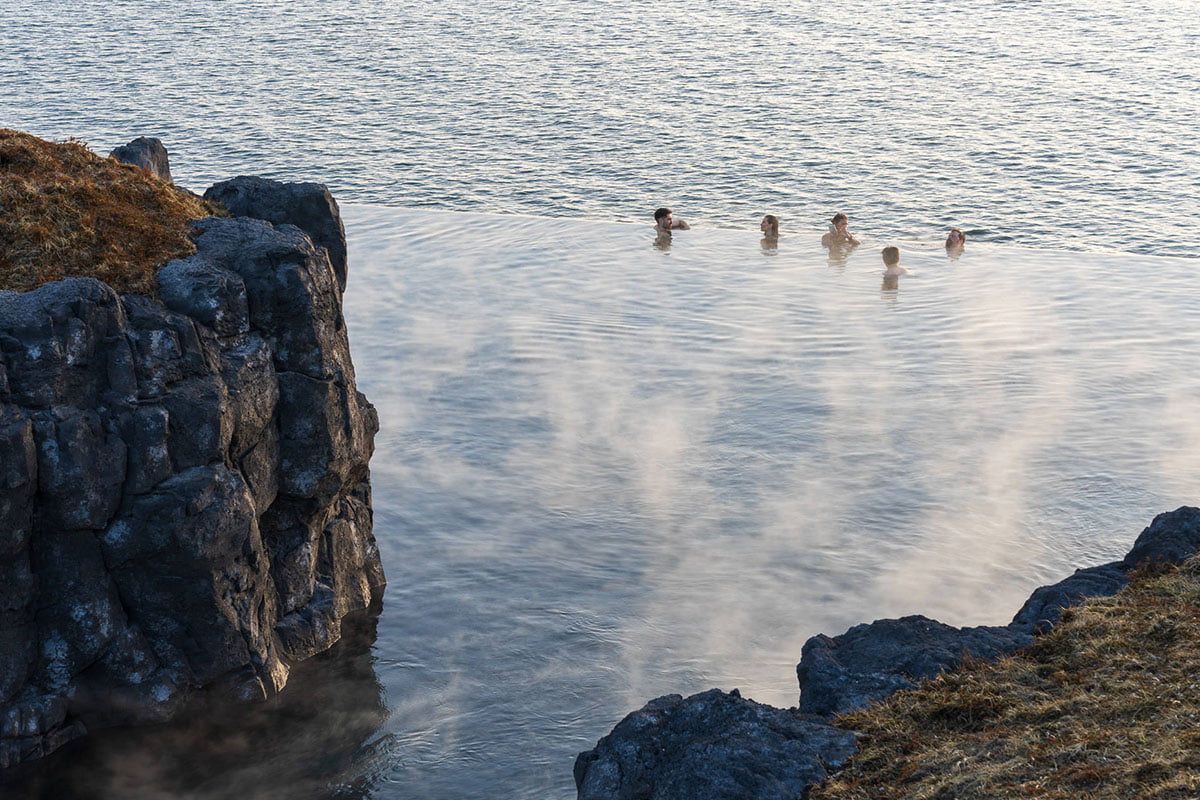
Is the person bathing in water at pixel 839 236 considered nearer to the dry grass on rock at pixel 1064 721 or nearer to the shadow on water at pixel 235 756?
the dry grass on rock at pixel 1064 721

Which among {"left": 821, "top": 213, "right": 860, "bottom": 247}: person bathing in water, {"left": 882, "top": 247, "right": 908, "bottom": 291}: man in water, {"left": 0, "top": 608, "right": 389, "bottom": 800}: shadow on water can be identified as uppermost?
{"left": 821, "top": 213, "right": 860, "bottom": 247}: person bathing in water

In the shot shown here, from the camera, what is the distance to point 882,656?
49.4 ft

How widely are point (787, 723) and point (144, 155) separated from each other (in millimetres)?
17834

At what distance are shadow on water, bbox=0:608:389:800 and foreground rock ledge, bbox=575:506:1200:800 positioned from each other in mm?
5192

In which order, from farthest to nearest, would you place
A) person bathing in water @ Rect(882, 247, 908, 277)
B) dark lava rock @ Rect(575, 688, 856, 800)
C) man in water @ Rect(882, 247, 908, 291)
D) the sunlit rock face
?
person bathing in water @ Rect(882, 247, 908, 277), man in water @ Rect(882, 247, 908, 291), the sunlit rock face, dark lava rock @ Rect(575, 688, 856, 800)

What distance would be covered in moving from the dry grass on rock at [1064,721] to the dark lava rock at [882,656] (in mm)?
324

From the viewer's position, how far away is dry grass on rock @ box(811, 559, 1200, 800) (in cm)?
1152

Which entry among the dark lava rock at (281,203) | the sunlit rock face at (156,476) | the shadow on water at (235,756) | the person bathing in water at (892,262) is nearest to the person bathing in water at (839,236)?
the person bathing in water at (892,262)

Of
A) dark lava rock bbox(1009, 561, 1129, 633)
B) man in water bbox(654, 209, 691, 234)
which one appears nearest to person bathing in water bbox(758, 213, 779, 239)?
man in water bbox(654, 209, 691, 234)

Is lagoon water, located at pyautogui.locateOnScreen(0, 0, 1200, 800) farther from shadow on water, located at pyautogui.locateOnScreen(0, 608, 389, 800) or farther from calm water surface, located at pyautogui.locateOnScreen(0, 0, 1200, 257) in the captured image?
calm water surface, located at pyautogui.locateOnScreen(0, 0, 1200, 257)

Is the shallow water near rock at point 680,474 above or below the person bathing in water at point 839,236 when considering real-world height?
below

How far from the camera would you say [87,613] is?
52.8 ft

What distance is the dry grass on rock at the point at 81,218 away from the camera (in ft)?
56.0

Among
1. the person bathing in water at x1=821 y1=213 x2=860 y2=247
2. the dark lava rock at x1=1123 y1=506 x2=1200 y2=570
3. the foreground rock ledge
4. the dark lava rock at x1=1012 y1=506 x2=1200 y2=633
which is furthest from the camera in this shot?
the person bathing in water at x1=821 y1=213 x2=860 y2=247
